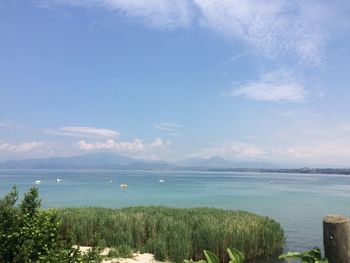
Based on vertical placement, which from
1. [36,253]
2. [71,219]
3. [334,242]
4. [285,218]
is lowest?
[285,218]

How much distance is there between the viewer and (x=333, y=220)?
161 inches

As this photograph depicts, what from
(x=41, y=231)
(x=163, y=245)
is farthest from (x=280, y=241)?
(x=41, y=231)

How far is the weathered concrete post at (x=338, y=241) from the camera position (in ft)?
13.1

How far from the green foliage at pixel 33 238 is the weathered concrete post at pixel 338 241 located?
9.95 ft

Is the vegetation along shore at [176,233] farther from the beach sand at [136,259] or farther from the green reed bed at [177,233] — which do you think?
the beach sand at [136,259]

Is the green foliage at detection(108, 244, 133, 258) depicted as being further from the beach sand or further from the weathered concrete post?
the weathered concrete post

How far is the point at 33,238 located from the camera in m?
Answer: 5.74

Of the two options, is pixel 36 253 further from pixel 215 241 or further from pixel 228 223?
pixel 228 223

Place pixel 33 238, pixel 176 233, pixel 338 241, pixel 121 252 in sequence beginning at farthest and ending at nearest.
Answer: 1. pixel 176 233
2. pixel 121 252
3. pixel 33 238
4. pixel 338 241

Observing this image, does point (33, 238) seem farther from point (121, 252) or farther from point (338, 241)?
point (121, 252)

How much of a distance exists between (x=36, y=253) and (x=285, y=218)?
34599mm

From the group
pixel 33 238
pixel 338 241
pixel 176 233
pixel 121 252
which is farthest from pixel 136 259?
pixel 338 241

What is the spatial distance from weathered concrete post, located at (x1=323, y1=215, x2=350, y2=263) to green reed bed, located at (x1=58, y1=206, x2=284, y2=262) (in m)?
12.7

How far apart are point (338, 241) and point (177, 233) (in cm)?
1361
